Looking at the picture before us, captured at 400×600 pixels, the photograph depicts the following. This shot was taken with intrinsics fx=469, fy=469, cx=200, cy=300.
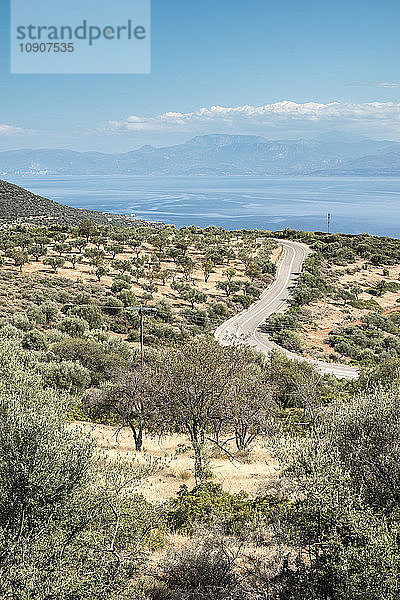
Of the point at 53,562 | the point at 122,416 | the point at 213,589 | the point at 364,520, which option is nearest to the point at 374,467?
the point at 364,520

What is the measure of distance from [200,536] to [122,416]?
1033 cm

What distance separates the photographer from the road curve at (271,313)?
1582 inches

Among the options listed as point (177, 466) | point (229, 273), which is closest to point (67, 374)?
point (177, 466)

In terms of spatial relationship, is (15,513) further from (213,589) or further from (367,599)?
(367,599)

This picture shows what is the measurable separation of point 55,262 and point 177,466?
1693 inches

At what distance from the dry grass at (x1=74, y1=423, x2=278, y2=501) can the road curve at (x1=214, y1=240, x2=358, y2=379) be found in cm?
853

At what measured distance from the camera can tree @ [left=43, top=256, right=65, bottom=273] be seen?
5653 cm

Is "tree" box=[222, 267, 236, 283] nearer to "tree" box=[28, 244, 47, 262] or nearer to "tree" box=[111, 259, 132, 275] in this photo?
"tree" box=[111, 259, 132, 275]

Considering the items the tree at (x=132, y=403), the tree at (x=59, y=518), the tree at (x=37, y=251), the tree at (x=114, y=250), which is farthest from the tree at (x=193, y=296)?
the tree at (x=59, y=518)

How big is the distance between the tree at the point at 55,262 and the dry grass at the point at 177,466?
3688cm

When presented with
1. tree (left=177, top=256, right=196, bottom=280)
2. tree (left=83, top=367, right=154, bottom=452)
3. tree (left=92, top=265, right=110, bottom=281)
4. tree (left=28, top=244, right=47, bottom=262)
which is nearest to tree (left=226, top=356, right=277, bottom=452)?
tree (left=83, top=367, right=154, bottom=452)

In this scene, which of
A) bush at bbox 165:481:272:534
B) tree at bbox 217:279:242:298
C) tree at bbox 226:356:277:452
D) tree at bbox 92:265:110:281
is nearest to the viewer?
bush at bbox 165:481:272:534

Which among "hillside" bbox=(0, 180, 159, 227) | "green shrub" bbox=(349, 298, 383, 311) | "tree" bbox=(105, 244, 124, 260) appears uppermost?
"hillside" bbox=(0, 180, 159, 227)

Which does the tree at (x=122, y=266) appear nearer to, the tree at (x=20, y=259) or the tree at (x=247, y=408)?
the tree at (x=20, y=259)
